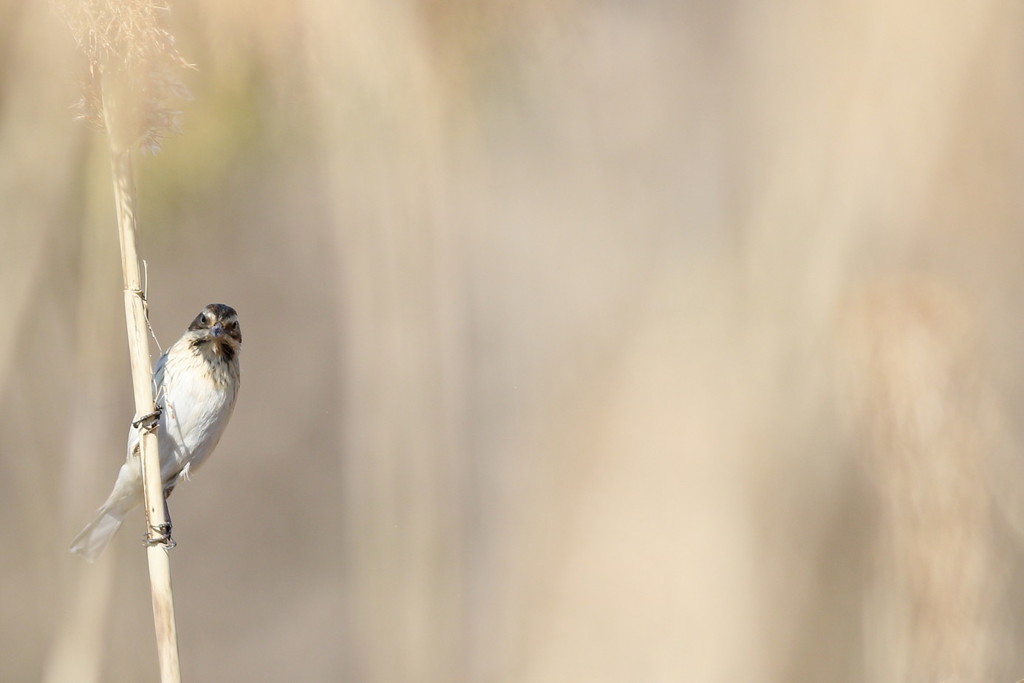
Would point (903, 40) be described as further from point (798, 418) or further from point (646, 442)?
point (646, 442)

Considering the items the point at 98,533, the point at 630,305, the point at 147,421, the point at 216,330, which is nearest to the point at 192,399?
the point at 216,330

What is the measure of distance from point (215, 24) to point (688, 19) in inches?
45.4

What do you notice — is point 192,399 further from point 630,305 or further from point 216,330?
point 630,305

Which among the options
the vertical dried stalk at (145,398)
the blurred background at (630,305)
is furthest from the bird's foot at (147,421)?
the blurred background at (630,305)

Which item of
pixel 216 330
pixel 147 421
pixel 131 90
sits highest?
pixel 131 90

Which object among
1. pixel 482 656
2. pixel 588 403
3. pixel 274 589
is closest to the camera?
pixel 588 403

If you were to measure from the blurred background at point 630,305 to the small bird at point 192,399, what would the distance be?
152 millimetres

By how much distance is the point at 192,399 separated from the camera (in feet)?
8.17

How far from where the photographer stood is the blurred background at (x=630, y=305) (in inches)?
61.7

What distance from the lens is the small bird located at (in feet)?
7.86

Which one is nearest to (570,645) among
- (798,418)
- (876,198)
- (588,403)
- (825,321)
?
(588,403)

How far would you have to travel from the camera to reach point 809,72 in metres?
1.84

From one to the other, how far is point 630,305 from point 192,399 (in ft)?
3.98

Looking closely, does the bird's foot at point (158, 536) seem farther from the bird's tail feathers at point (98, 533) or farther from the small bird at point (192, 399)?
the small bird at point (192, 399)
